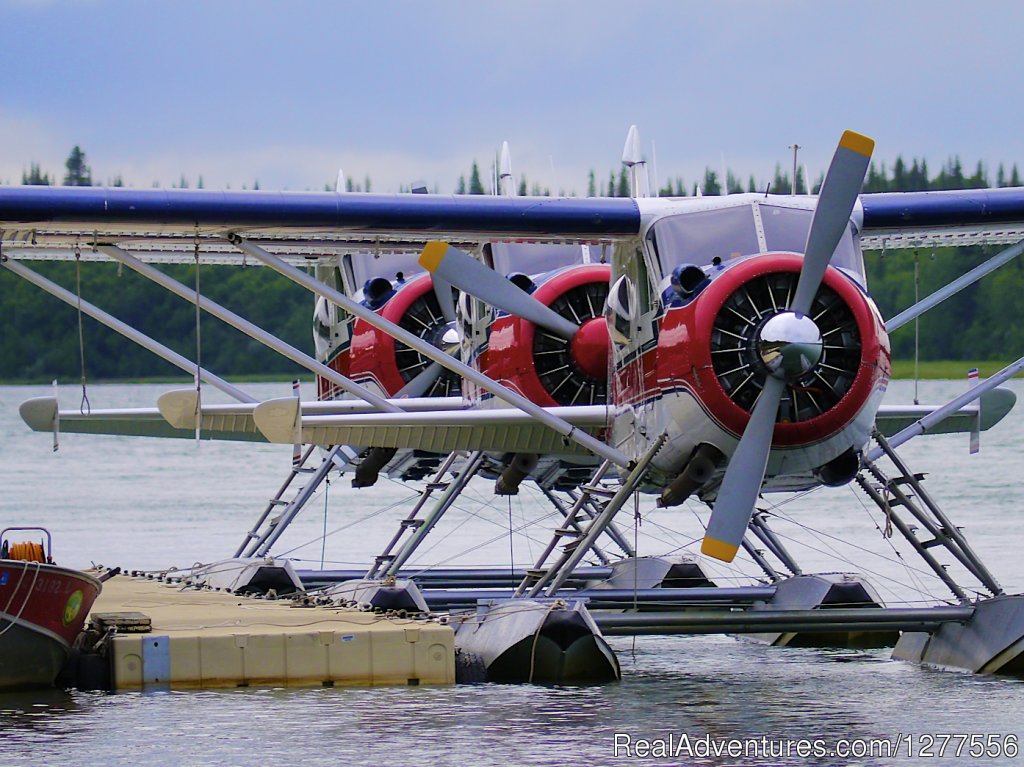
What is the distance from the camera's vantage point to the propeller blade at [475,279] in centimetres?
1305

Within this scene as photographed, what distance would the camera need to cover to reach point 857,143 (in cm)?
1239

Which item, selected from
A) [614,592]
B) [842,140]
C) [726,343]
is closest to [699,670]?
[614,592]

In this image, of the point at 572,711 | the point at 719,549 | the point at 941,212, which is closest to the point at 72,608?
the point at 572,711

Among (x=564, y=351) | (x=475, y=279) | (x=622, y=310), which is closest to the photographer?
(x=475, y=279)

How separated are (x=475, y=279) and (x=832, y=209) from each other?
2.47 metres

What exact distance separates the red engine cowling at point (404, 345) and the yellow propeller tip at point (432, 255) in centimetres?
524

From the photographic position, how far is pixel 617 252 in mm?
14180

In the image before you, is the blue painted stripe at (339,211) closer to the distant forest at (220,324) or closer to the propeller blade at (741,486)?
the propeller blade at (741,486)

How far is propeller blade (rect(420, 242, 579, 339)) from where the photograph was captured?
13.0 m

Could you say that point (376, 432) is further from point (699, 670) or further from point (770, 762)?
point (770, 762)

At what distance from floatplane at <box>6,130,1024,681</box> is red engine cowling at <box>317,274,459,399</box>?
2.04 m

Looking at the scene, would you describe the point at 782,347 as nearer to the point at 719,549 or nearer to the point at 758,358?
the point at 758,358

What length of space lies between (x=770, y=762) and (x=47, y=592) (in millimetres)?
4959

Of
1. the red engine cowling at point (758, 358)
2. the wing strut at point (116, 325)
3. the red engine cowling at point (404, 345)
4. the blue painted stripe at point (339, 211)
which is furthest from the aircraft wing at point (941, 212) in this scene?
the red engine cowling at point (404, 345)
